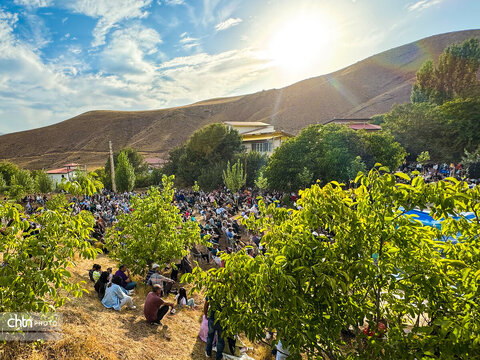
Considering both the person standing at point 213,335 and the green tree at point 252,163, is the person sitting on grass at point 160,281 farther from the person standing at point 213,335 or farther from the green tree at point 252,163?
the green tree at point 252,163

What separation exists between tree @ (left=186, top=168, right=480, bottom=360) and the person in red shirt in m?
4.18

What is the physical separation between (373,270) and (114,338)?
556 cm

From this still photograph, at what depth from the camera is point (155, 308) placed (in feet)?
23.2

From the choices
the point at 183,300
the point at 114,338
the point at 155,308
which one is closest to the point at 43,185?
the point at 183,300

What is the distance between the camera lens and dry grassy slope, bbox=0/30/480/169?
94.6 metres

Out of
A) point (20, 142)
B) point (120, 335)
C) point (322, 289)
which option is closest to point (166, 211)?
point (120, 335)

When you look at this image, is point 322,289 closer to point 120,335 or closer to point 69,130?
point 120,335

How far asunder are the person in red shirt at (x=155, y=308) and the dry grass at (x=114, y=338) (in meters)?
0.18

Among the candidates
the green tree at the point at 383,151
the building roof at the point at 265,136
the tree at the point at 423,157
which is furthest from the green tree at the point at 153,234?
the building roof at the point at 265,136

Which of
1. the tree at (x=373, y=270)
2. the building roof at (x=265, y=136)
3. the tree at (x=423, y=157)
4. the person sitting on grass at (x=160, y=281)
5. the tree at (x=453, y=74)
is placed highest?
the tree at (x=453, y=74)

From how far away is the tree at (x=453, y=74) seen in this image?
150ft

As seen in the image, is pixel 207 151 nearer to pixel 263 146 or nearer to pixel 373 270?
pixel 263 146

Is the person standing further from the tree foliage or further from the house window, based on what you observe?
the house window

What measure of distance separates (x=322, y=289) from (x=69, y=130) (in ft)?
430
